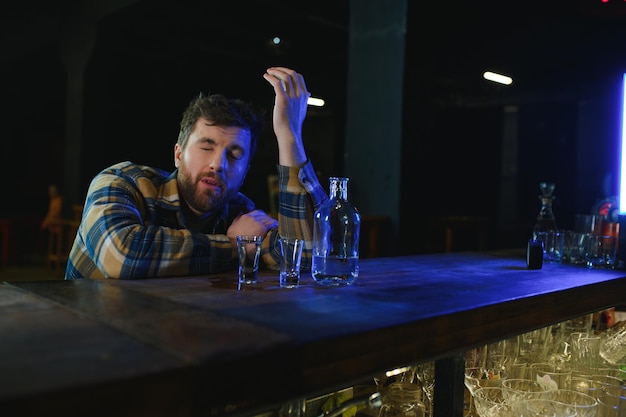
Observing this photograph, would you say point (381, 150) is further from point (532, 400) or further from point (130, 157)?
point (130, 157)

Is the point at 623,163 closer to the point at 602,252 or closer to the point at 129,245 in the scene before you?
the point at 602,252

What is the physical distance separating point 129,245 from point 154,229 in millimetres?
93

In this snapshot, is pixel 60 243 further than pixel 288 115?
Yes

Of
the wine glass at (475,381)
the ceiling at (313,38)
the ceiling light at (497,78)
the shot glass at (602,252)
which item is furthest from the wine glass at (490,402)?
the ceiling light at (497,78)

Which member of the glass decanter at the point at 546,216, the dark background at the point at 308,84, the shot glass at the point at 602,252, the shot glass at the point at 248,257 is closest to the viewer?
the shot glass at the point at 248,257

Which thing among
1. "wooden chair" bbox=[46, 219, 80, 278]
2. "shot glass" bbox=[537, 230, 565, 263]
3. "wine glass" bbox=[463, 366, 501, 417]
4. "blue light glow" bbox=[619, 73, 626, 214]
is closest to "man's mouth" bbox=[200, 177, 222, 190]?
"wine glass" bbox=[463, 366, 501, 417]

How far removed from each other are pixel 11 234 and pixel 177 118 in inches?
178

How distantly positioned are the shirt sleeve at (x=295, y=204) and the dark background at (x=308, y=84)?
123 inches

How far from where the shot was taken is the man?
1485mm

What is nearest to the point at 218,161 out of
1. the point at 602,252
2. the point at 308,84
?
the point at 602,252

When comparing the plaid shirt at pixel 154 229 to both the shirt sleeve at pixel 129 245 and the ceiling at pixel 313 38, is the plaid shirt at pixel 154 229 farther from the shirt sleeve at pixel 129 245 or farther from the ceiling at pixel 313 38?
the ceiling at pixel 313 38

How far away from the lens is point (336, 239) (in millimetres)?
1605

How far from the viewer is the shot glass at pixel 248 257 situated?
138cm

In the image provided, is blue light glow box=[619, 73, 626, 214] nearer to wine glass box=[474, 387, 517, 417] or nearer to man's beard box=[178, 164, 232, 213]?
wine glass box=[474, 387, 517, 417]
